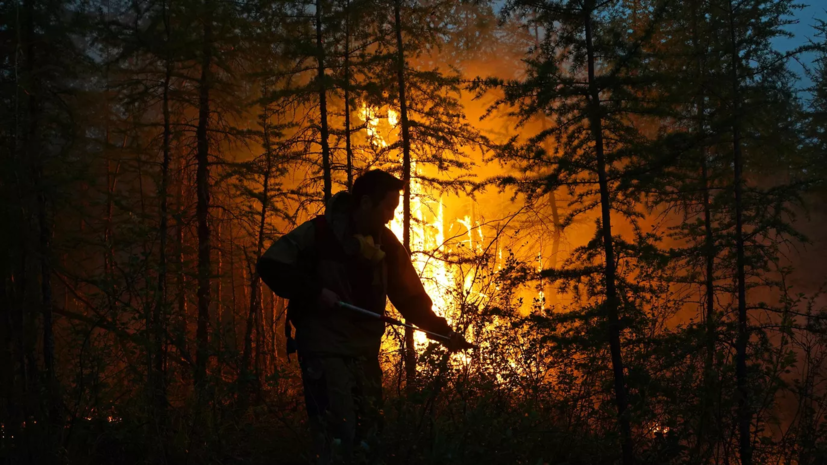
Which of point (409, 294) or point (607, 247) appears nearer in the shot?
point (409, 294)

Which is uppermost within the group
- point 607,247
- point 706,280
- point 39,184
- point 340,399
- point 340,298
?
point 39,184

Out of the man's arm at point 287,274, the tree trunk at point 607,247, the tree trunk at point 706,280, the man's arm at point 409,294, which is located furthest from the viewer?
the tree trunk at point 607,247

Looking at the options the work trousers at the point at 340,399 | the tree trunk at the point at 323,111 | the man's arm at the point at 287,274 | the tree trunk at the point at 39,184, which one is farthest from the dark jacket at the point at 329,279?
the tree trunk at the point at 323,111

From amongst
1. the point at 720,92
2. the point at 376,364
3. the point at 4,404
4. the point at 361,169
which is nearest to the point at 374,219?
the point at 376,364

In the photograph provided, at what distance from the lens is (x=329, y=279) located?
13.6 ft

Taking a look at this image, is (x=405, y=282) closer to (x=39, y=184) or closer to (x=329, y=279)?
(x=329, y=279)

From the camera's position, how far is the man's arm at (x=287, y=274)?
3.93 meters

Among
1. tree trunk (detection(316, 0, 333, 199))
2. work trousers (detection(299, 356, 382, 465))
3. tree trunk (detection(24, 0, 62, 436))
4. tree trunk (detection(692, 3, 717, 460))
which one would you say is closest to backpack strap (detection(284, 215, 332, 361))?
work trousers (detection(299, 356, 382, 465))

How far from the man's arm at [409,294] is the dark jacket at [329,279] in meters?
0.15

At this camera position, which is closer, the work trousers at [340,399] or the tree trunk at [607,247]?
the work trousers at [340,399]

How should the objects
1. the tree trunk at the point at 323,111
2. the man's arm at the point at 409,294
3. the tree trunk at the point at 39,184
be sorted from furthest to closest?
the tree trunk at the point at 323,111, the tree trunk at the point at 39,184, the man's arm at the point at 409,294

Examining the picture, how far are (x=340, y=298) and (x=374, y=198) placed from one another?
2.45ft

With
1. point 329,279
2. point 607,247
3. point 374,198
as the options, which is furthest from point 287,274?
point 607,247

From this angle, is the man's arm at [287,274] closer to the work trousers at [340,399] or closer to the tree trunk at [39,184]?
the work trousers at [340,399]
